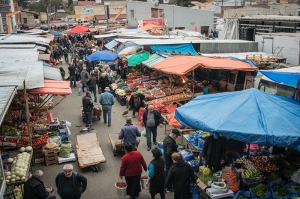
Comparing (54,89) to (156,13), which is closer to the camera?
(54,89)

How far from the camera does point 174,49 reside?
17062 mm

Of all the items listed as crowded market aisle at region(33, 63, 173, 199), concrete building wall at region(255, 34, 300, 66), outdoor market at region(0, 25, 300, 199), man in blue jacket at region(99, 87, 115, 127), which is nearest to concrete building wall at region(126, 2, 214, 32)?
concrete building wall at region(255, 34, 300, 66)

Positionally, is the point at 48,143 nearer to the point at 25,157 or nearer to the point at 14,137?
the point at 14,137

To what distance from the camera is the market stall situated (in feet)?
18.3

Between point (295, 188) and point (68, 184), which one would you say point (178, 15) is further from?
point (68, 184)

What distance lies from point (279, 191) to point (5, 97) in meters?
6.07

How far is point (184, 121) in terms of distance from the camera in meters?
6.92

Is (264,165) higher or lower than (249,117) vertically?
lower

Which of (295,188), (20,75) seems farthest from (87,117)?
(295,188)

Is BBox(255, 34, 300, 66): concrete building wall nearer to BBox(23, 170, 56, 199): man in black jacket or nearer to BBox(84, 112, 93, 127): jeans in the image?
BBox(84, 112, 93, 127): jeans

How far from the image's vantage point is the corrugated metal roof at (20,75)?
721 centimetres

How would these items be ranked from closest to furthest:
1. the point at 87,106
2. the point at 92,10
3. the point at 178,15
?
the point at 87,106 → the point at 178,15 → the point at 92,10

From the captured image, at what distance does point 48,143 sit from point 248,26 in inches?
710

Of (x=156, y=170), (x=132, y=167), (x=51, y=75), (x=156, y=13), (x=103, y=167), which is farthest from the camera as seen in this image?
(x=156, y=13)
